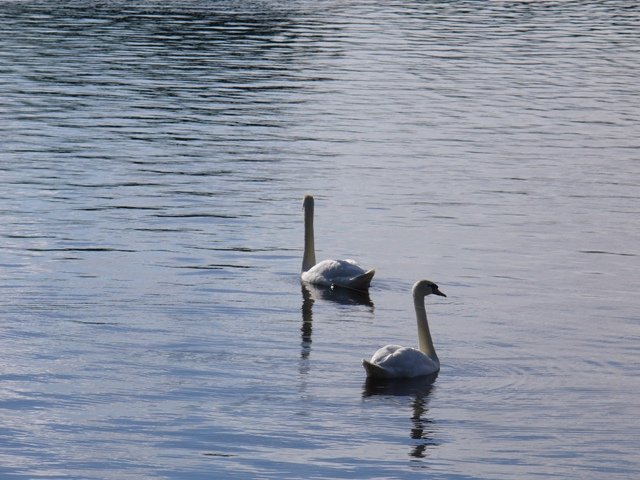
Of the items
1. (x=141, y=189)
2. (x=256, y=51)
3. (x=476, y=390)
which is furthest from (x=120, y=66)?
(x=476, y=390)

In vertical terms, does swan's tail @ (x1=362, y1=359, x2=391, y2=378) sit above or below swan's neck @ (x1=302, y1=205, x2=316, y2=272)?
below

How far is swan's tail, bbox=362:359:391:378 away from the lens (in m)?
18.2

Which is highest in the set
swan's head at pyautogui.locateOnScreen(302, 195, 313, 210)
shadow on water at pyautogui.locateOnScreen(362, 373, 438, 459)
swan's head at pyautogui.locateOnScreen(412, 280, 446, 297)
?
swan's head at pyautogui.locateOnScreen(302, 195, 313, 210)

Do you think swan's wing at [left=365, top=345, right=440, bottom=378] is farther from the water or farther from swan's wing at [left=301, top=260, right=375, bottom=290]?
swan's wing at [left=301, top=260, right=375, bottom=290]

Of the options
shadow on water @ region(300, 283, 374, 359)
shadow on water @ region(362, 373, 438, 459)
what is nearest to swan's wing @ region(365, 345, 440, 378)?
shadow on water @ region(362, 373, 438, 459)

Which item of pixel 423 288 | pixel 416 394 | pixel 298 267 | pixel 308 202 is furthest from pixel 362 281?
pixel 416 394

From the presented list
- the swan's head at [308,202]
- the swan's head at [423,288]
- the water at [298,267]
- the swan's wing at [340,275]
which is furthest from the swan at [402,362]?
the swan's head at [308,202]

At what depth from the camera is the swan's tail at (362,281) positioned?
75.6 feet

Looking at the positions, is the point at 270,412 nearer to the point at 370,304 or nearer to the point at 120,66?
the point at 370,304

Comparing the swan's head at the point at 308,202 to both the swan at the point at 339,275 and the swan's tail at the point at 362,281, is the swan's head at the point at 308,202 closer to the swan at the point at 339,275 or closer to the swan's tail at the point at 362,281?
the swan at the point at 339,275

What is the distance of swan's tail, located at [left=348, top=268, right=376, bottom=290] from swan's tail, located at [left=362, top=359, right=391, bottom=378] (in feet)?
15.2

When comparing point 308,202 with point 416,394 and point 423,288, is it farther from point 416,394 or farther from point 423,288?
point 416,394

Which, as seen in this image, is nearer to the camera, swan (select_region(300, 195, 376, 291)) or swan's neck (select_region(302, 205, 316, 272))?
swan (select_region(300, 195, 376, 291))

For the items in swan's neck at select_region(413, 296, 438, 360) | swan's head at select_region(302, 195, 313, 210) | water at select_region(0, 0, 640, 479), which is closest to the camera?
water at select_region(0, 0, 640, 479)
